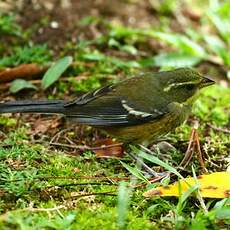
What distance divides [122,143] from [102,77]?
1.24 metres

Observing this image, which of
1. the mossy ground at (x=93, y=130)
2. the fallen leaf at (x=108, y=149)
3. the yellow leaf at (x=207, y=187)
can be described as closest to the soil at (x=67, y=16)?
the mossy ground at (x=93, y=130)

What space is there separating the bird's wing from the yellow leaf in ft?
3.29

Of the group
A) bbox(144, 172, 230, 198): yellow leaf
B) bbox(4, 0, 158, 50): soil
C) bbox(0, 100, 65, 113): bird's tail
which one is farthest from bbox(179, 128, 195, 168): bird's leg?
bbox(4, 0, 158, 50): soil

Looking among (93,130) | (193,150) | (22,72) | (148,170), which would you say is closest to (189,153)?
(193,150)

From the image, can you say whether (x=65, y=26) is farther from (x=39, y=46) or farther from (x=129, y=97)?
(x=129, y=97)

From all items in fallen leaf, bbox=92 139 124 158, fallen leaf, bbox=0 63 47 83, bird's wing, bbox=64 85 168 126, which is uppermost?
fallen leaf, bbox=0 63 47 83

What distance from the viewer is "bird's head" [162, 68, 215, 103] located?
5.04 m

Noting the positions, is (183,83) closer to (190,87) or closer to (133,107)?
(190,87)

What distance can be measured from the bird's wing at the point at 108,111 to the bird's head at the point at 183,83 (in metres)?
0.28

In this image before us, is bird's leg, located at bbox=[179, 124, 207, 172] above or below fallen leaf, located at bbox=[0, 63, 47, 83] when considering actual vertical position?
below

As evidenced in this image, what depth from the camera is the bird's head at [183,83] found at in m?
5.04

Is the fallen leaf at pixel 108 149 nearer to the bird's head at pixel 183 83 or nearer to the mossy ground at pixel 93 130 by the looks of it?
the mossy ground at pixel 93 130

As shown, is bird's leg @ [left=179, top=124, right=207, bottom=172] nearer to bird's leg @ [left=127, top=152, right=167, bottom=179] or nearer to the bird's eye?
bird's leg @ [left=127, top=152, right=167, bottom=179]

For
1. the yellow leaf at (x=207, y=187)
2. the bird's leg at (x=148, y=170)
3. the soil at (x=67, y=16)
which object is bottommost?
the bird's leg at (x=148, y=170)
